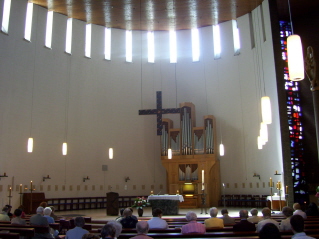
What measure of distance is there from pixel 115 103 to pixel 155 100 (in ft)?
6.25

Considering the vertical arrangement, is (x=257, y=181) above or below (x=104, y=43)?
below

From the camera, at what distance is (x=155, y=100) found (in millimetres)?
→ 17031

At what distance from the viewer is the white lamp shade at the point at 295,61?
4715 mm

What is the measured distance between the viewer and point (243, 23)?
15.9 metres

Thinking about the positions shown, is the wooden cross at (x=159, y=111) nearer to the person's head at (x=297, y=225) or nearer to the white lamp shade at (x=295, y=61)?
the white lamp shade at (x=295, y=61)

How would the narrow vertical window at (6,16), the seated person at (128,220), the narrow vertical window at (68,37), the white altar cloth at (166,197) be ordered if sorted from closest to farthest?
the seated person at (128,220), the white altar cloth at (166,197), the narrow vertical window at (6,16), the narrow vertical window at (68,37)

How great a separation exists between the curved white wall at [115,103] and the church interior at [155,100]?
0.05 m

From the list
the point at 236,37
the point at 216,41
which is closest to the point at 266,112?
the point at 236,37

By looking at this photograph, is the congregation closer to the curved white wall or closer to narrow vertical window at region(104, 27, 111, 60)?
the curved white wall

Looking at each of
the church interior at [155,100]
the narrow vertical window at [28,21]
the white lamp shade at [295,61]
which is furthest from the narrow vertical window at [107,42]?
the white lamp shade at [295,61]

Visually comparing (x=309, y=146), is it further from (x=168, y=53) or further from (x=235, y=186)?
(x=168, y=53)

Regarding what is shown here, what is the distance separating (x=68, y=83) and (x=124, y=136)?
343 cm

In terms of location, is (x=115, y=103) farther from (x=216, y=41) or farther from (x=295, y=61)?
(x=295, y=61)

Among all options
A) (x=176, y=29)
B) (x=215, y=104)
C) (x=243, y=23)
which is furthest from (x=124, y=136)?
(x=243, y=23)
